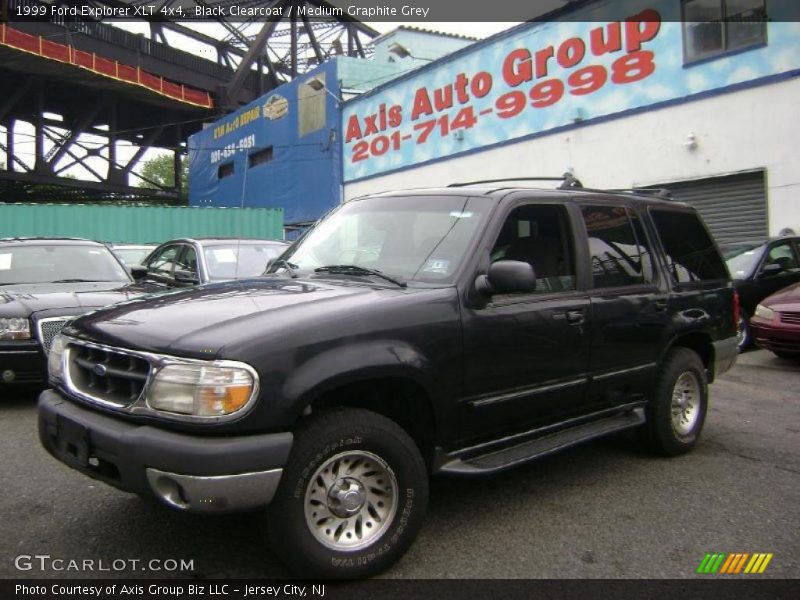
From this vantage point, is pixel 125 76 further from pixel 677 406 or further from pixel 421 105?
pixel 677 406

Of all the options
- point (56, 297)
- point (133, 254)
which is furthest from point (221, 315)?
point (133, 254)

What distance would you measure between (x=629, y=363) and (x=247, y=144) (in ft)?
85.7

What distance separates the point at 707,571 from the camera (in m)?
2.96

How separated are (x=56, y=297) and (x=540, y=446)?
15.0ft

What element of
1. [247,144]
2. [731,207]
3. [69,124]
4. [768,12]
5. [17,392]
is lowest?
[17,392]

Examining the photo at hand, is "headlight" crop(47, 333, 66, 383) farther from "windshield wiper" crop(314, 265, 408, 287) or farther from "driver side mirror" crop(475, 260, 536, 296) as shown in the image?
"driver side mirror" crop(475, 260, 536, 296)

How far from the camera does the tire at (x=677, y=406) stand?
4375 millimetres

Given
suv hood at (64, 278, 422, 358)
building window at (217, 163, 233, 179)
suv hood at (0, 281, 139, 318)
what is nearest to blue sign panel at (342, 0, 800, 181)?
suv hood at (0, 281, 139, 318)

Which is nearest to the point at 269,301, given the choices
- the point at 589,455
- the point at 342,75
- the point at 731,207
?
the point at 589,455

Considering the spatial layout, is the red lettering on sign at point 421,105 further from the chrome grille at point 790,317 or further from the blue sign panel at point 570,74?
the chrome grille at point 790,317

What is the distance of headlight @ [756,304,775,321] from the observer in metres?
7.90

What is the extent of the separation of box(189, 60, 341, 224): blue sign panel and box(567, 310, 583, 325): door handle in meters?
19.0

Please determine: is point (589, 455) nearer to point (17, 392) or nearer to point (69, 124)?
point (17, 392)

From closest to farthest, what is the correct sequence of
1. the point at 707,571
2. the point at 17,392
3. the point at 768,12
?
the point at 707,571
the point at 17,392
the point at 768,12
